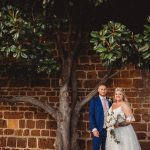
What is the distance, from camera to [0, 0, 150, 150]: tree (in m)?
7.00

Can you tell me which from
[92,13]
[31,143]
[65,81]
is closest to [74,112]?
[65,81]

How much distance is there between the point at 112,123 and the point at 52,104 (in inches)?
99.4

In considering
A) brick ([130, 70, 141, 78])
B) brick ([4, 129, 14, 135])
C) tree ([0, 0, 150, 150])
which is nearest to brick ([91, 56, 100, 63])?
tree ([0, 0, 150, 150])

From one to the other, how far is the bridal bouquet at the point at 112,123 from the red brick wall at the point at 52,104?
1732 millimetres

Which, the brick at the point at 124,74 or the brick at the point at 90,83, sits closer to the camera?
the brick at the point at 124,74

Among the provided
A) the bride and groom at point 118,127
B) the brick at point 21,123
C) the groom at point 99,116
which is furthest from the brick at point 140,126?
the brick at point 21,123

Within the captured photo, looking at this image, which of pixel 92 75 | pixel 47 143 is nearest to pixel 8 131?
pixel 47 143

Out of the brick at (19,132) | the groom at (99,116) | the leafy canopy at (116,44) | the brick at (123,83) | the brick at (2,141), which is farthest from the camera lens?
the brick at (2,141)

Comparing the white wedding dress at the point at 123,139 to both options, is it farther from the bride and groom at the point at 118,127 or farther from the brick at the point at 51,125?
the brick at the point at 51,125

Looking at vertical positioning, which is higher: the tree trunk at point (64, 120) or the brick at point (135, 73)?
the brick at point (135, 73)

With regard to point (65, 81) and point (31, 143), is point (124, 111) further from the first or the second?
point (31, 143)

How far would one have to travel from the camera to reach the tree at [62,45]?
700 cm

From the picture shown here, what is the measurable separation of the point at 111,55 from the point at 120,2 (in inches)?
89.5

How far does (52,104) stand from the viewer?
10156mm
